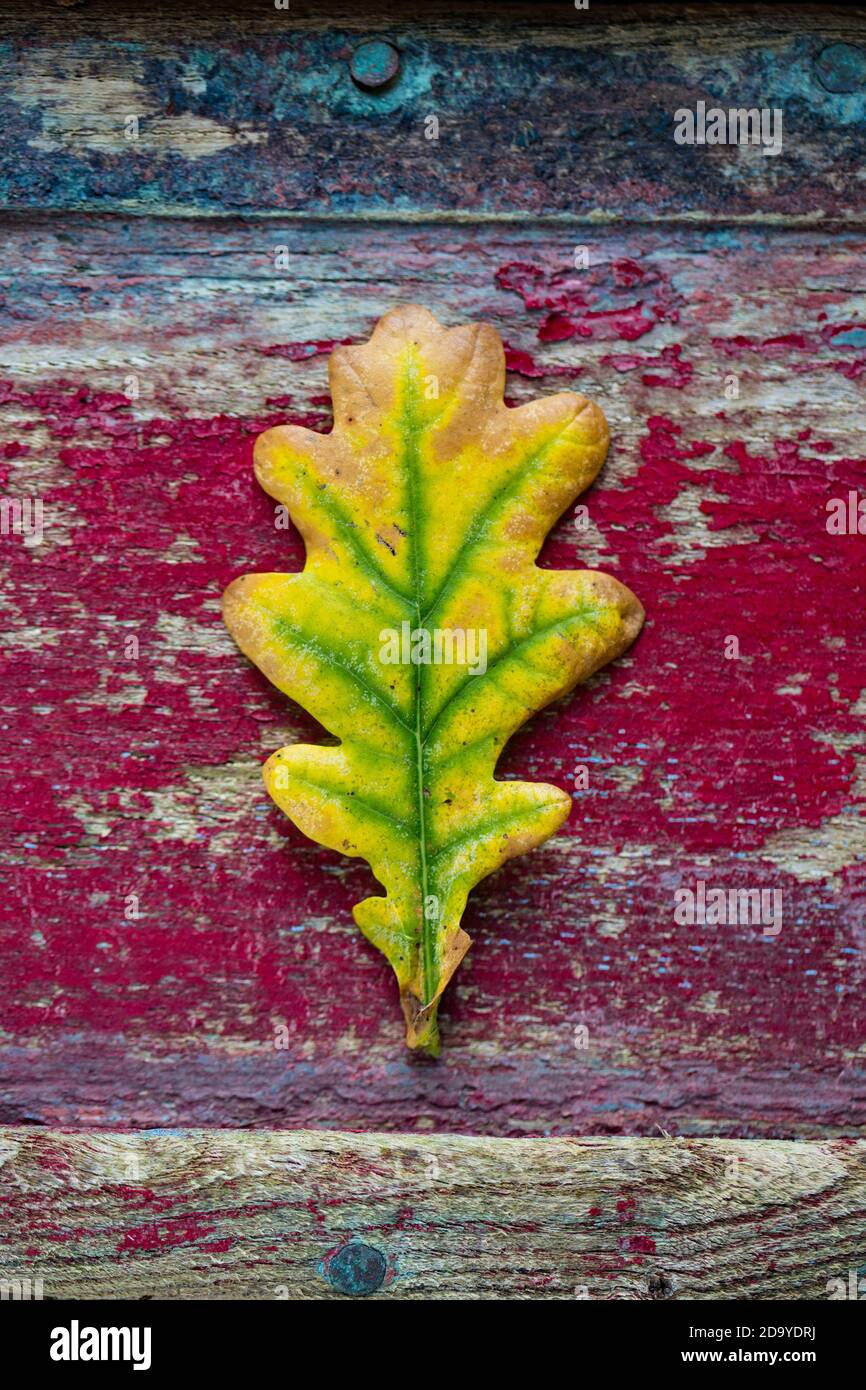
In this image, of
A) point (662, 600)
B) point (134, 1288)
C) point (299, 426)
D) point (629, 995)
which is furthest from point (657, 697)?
point (134, 1288)

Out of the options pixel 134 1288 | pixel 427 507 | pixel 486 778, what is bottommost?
pixel 134 1288

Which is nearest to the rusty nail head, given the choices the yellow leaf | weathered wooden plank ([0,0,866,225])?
weathered wooden plank ([0,0,866,225])

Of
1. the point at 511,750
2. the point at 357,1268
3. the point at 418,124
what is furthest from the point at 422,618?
the point at 357,1268

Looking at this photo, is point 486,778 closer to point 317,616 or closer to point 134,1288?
point 317,616

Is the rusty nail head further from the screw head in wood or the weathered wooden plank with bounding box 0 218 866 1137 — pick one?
the screw head in wood

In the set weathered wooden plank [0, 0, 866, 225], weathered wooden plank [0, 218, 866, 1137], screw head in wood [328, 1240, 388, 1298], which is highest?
weathered wooden plank [0, 0, 866, 225]

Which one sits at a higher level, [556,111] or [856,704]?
[556,111]
